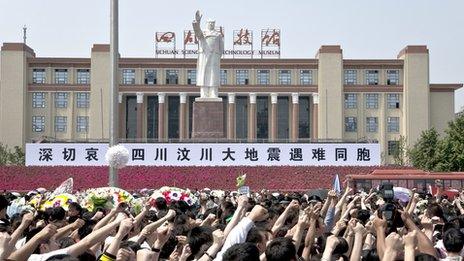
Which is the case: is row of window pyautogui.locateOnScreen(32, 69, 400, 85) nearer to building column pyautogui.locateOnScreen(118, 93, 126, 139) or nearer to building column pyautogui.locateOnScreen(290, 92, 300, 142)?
building column pyautogui.locateOnScreen(290, 92, 300, 142)

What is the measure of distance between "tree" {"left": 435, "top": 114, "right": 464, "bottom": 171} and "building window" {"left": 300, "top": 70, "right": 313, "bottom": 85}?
1890 cm

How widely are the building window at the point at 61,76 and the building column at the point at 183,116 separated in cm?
918

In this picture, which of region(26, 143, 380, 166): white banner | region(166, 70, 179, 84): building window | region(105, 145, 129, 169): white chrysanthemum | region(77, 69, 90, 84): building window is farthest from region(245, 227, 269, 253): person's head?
region(77, 69, 90, 84): building window

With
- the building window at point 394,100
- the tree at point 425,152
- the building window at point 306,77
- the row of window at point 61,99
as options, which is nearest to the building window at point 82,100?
the row of window at point 61,99

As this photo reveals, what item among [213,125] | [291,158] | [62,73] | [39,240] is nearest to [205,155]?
[213,125]

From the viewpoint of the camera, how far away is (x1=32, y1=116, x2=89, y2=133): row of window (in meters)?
65.9

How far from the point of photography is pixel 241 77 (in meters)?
66.2

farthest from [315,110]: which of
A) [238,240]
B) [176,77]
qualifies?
[238,240]

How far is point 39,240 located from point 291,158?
36655mm

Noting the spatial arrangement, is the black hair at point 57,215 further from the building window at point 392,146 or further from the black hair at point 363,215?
the building window at point 392,146

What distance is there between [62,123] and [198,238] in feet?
204

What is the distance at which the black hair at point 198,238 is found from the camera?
569 centimetres

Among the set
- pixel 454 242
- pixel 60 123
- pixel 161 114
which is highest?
pixel 161 114

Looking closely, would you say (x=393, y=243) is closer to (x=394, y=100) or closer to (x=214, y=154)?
(x=214, y=154)
